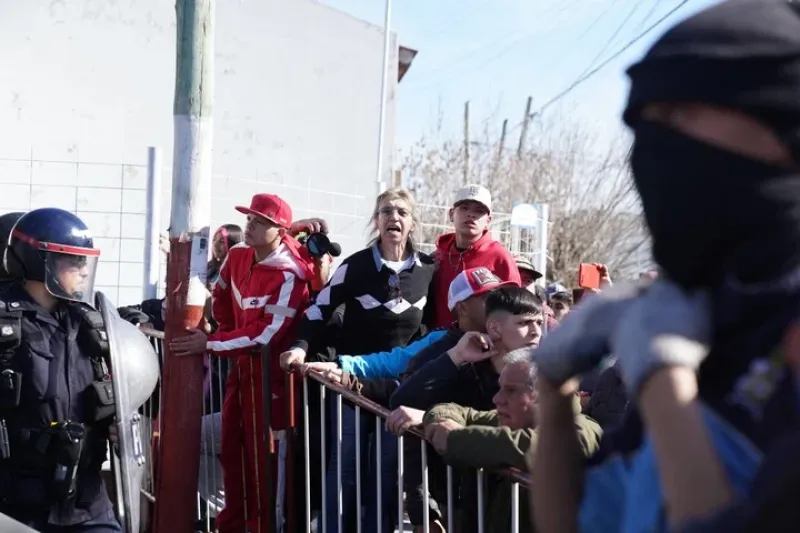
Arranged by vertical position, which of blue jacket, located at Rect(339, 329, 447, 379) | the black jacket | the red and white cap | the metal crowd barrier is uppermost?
the red and white cap

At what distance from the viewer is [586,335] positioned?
4.50 feet

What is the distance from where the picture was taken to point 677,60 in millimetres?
1221

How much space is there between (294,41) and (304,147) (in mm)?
2229

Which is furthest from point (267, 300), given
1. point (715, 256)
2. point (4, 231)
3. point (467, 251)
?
point (715, 256)

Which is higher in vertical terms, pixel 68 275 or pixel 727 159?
pixel 727 159

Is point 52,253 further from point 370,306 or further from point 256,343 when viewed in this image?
point 370,306

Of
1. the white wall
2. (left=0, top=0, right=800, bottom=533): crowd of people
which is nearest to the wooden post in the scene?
the white wall

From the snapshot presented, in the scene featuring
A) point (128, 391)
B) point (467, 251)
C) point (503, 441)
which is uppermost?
point (467, 251)

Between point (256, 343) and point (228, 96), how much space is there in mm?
14170

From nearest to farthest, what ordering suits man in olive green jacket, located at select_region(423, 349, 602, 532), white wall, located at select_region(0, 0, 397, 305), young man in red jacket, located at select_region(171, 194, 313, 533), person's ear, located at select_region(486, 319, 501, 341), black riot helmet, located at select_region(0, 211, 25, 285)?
1. man in olive green jacket, located at select_region(423, 349, 602, 532)
2. person's ear, located at select_region(486, 319, 501, 341)
3. black riot helmet, located at select_region(0, 211, 25, 285)
4. young man in red jacket, located at select_region(171, 194, 313, 533)
5. white wall, located at select_region(0, 0, 397, 305)

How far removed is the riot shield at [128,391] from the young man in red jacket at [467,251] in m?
1.89

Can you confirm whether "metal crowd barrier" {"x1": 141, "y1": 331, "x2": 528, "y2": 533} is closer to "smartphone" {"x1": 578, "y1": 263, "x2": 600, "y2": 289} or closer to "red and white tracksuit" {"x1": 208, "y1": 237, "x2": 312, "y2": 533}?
"red and white tracksuit" {"x1": 208, "y1": 237, "x2": 312, "y2": 533}

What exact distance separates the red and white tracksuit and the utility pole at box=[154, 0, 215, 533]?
0.98ft

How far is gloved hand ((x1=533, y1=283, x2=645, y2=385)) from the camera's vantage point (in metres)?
1.34
